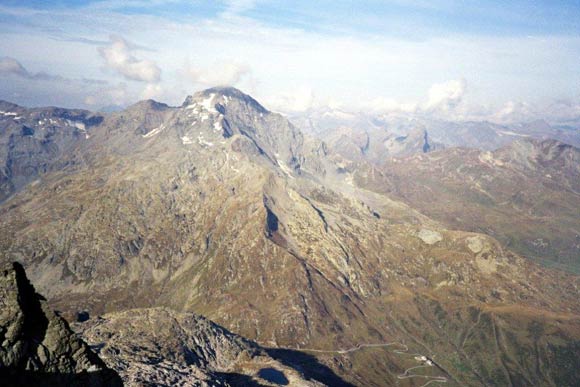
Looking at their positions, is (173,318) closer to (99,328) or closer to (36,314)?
(99,328)

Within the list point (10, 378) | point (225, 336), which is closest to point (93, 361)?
point (10, 378)

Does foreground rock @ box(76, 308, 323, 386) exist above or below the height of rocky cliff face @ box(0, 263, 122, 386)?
below

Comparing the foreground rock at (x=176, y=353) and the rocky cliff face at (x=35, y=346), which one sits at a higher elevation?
the rocky cliff face at (x=35, y=346)

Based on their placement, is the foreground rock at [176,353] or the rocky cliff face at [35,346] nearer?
the rocky cliff face at [35,346]

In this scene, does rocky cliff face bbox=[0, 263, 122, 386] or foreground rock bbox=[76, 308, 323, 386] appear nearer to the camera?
rocky cliff face bbox=[0, 263, 122, 386]

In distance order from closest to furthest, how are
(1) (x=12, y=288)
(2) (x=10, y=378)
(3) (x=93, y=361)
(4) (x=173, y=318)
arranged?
(2) (x=10, y=378) → (1) (x=12, y=288) → (3) (x=93, y=361) → (4) (x=173, y=318)
